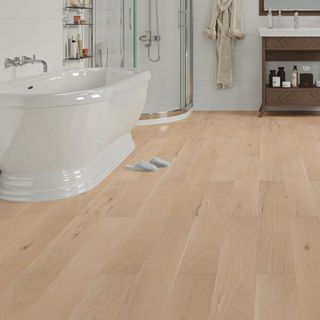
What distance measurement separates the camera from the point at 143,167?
4.61 meters

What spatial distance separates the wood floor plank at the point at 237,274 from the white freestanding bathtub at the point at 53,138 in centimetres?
100

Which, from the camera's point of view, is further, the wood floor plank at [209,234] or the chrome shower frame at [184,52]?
the chrome shower frame at [184,52]

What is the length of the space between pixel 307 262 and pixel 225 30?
4810 mm

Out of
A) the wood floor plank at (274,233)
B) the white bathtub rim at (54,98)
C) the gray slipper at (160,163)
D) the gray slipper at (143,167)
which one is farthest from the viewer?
the gray slipper at (160,163)

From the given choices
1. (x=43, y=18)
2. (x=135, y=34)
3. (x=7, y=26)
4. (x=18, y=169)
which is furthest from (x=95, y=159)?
(x=135, y=34)

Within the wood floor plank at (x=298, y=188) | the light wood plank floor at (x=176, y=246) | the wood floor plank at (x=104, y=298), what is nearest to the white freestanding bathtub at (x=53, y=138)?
the light wood plank floor at (x=176, y=246)

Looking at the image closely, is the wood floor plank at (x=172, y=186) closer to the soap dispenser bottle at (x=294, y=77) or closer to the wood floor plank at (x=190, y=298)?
the wood floor plank at (x=190, y=298)

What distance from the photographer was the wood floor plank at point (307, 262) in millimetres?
2346

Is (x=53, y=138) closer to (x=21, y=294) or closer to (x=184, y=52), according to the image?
(x=21, y=294)

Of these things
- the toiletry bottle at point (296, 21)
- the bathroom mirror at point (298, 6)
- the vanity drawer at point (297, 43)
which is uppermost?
the bathroom mirror at point (298, 6)

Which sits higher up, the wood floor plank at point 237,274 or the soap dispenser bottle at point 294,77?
the soap dispenser bottle at point 294,77

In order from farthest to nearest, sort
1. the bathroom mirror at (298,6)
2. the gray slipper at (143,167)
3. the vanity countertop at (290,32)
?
1. the bathroom mirror at (298,6)
2. the vanity countertop at (290,32)
3. the gray slipper at (143,167)

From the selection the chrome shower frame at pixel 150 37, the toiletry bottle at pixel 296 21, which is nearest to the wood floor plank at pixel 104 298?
the chrome shower frame at pixel 150 37

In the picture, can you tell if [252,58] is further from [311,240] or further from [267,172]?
[311,240]
